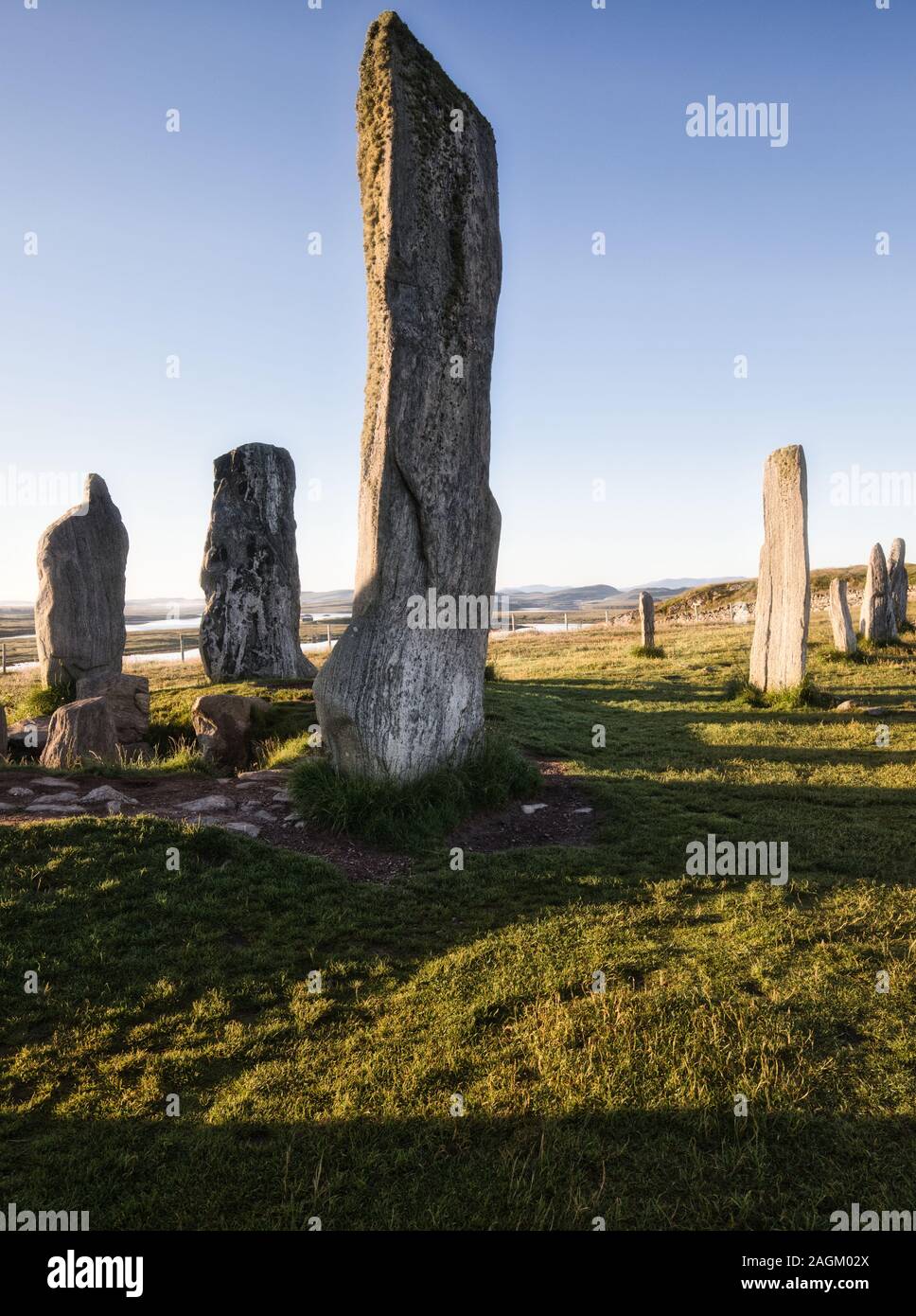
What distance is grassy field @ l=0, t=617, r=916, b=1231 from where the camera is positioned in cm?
346

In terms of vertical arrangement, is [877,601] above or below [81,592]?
below

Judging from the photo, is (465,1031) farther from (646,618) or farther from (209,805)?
(646,618)

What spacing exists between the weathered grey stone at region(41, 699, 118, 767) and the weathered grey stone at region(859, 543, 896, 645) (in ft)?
58.6

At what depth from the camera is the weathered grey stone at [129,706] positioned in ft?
40.4

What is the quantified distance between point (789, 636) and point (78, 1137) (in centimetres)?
1373

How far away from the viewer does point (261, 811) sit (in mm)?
8227

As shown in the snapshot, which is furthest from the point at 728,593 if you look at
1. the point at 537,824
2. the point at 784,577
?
the point at 537,824

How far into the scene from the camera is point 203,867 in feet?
21.9

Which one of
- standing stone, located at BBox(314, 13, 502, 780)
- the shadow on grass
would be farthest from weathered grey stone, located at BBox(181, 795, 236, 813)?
the shadow on grass

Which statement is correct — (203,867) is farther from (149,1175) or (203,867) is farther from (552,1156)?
(552,1156)

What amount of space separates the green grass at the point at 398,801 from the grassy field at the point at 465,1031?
0.43m

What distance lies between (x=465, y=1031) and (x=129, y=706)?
950cm
